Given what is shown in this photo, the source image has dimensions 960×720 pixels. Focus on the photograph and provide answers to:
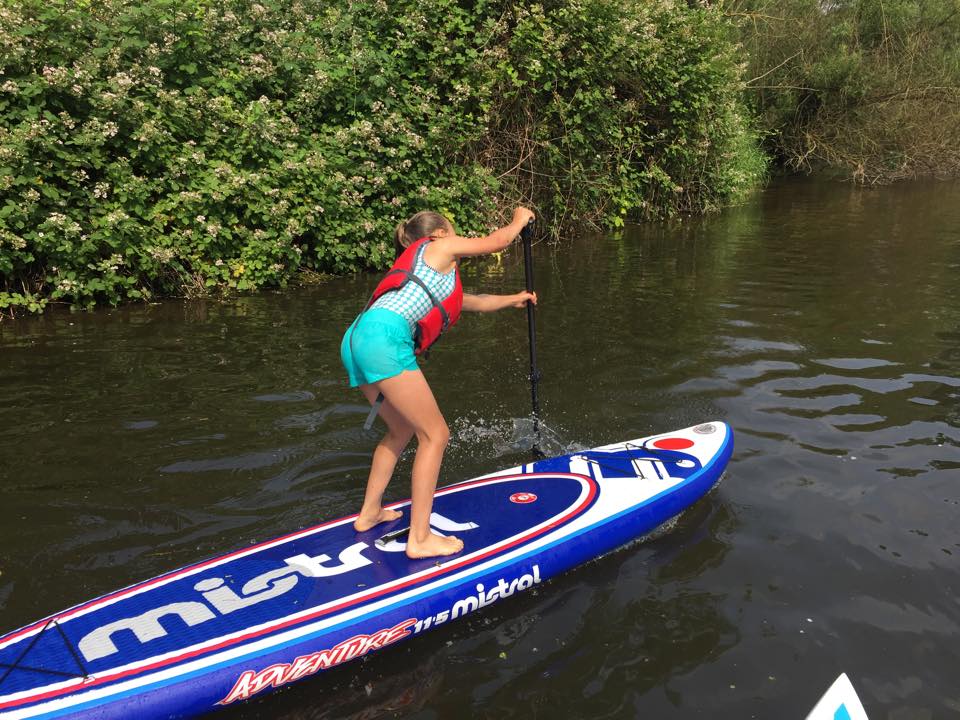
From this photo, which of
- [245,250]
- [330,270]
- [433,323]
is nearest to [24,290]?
[245,250]

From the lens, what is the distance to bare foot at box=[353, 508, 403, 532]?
14.5ft

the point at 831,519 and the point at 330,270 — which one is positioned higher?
the point at 330,270

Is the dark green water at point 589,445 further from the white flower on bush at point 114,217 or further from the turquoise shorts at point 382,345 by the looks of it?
the turquoise shorts at point 382,345

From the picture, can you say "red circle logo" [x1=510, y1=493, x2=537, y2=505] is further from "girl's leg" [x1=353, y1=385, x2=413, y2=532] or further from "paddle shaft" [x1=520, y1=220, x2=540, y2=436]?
"paddle shaft" [x1=520, y1=220, x2=540, y2=436]

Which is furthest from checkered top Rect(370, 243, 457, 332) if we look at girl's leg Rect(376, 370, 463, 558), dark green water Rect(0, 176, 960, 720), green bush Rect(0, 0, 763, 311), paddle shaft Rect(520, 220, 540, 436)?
green bush Rect(0, 0, 763, 311)

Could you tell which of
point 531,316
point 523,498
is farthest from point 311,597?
point 531,316

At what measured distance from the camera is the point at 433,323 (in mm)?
4121

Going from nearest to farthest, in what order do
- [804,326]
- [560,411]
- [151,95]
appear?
1. [560,411]
2. [804,326]
3. [151,95]

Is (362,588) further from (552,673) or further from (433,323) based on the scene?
(433,323)

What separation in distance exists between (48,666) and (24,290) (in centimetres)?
702

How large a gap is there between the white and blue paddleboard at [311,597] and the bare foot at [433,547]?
0.05 metres

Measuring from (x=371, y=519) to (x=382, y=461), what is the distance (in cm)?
33

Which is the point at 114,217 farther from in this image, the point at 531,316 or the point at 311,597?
the point at 311,597

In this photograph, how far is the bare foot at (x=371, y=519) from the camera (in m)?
4.41
